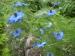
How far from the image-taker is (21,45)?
2701 millimetres

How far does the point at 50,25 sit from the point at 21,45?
490 mm

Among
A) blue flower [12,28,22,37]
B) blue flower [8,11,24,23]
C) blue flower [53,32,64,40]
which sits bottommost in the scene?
blue flower [12,28,22,37]

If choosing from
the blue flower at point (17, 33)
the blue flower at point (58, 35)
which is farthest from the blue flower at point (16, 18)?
the blue flower at point (58, 35)

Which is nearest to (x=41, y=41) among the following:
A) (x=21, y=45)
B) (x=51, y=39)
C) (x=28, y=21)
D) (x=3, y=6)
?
(x=51, y=39)

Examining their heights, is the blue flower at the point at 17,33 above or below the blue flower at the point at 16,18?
below

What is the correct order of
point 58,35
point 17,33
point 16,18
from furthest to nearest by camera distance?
point 17,33
point 16,18
point 58,35

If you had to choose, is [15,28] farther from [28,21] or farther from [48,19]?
[48,19]

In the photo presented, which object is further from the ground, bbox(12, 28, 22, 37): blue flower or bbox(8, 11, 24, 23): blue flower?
bbox(8, 11, 24, 23): blue flower

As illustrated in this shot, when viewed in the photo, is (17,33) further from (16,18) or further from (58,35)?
(58,35)

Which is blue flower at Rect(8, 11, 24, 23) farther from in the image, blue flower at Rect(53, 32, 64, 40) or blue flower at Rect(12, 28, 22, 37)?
blue flower at Rect(53, 32, 64, 40)

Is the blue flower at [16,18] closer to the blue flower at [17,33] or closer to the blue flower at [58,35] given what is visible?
the blue flower at [17,33]

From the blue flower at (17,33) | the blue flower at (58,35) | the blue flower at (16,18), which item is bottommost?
the blue flower at (17,33)

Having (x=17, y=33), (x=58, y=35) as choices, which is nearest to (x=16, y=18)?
(x=17, y=33)

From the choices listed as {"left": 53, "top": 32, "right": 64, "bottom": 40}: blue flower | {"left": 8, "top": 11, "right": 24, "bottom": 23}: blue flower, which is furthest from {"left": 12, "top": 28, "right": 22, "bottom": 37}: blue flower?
{"left": 53, "top": 32, "right": 64, "bottom": 40}: blue flower
